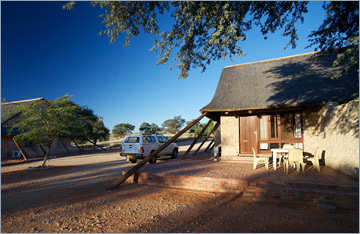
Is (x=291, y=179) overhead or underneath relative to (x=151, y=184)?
overhead

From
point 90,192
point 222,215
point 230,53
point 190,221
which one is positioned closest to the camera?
point 190,221

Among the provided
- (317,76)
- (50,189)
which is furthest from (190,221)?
(317,76)

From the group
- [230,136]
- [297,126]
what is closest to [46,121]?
[230,136]

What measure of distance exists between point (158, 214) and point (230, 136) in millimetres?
6780

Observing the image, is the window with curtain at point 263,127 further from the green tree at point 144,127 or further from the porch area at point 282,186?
the green tree at point 144,127

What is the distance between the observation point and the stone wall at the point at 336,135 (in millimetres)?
5438

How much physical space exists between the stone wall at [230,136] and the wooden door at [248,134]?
11.2 inches

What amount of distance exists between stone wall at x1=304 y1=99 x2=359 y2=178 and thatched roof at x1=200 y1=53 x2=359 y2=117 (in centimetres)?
100

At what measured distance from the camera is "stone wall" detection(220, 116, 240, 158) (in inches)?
391

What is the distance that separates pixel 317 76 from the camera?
9461mm

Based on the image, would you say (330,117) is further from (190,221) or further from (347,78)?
(190,221)

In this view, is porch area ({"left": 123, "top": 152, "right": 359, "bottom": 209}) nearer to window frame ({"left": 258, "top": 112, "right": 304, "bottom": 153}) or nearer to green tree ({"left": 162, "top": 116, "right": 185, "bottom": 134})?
window frame ({"left": 258, "top": 112, "right": 304, "bottom": 153})

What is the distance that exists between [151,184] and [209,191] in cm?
224

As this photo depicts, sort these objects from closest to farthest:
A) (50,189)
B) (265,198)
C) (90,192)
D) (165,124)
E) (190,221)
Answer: (190,221)
(265,198)
(90,192)
(50,189)
(165,124)
